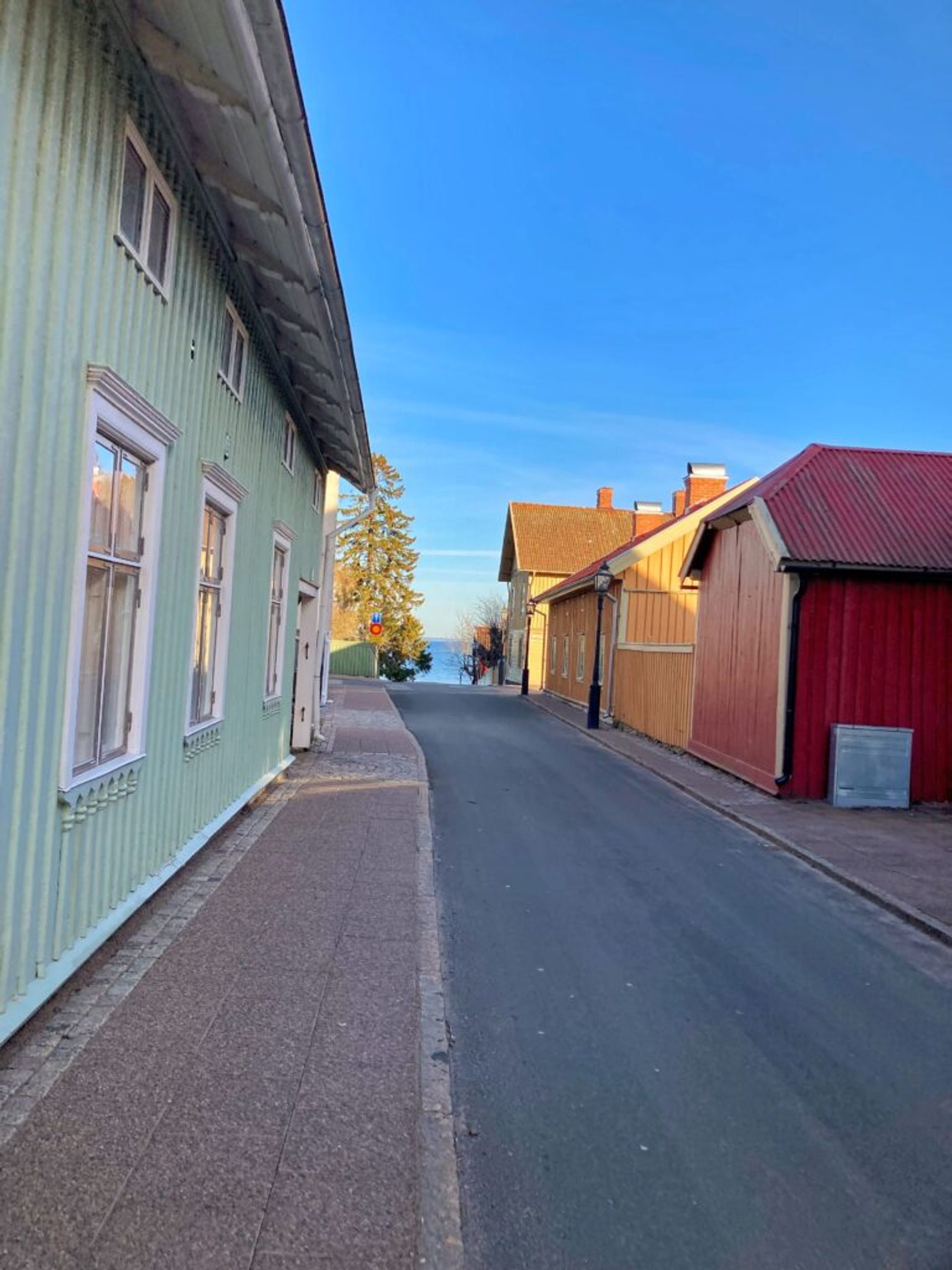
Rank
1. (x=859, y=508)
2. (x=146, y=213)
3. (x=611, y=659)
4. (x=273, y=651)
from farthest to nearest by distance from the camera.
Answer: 1. (x=611, y=659)
2. (x=859, y=508)
3. (x=273, y=651)
4. (x=146, y=213)

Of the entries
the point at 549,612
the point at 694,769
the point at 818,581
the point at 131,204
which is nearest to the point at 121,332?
the point at 131,204

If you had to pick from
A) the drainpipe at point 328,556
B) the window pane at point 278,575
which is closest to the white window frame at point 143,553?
the window pane at point 278,575

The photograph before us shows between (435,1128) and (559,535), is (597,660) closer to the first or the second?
(435,1128)

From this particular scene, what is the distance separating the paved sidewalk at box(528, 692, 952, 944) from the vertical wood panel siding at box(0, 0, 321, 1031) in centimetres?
541

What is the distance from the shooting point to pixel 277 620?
417 inches

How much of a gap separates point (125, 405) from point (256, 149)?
5.61 ft

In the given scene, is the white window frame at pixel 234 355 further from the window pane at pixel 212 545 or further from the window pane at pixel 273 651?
the window pane at pixel 273 651

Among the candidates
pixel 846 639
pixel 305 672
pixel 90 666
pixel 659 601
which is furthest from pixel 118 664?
pixel 659 601

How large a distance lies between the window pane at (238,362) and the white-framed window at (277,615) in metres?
2.56

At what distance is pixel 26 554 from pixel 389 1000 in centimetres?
267

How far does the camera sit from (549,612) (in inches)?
1398

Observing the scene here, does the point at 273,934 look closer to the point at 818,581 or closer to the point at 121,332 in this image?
the point at 121,332

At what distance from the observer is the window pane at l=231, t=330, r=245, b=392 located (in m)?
7.05

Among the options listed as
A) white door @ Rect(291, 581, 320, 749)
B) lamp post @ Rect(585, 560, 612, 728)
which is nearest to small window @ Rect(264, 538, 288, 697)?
white door @ Rect(291, 581, 320, 749)
